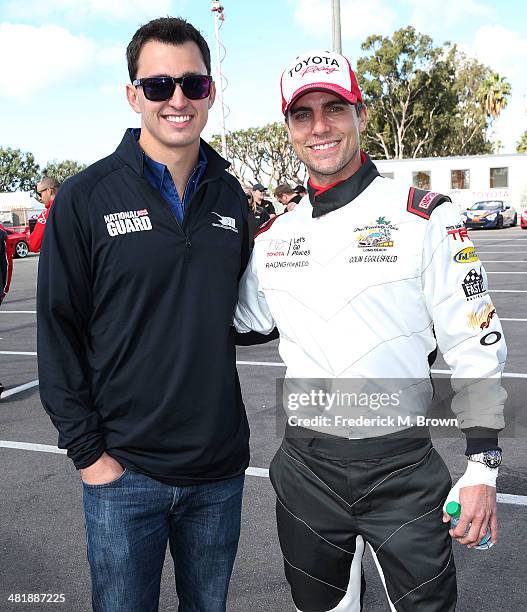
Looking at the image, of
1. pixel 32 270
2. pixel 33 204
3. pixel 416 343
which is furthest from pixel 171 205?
pixel 33 204

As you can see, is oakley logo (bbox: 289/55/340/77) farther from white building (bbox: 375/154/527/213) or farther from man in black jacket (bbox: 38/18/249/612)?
white building (bbox: 375/154/527/213)

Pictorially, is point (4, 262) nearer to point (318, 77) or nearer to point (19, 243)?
point (318, 77)

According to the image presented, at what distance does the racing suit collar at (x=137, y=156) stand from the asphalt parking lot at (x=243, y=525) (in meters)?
1.99

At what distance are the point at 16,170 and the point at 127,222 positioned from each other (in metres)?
69.9

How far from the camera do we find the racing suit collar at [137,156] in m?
2.16

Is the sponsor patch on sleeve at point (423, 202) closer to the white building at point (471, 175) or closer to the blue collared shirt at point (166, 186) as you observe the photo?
the blue collared shirt at point (166, 186)

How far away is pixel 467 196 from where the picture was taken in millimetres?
32594

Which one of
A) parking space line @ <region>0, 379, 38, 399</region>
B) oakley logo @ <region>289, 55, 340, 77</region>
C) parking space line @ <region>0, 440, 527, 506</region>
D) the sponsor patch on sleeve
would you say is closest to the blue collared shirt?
oakley logo @ <region>289, 55, 340, 77</region>

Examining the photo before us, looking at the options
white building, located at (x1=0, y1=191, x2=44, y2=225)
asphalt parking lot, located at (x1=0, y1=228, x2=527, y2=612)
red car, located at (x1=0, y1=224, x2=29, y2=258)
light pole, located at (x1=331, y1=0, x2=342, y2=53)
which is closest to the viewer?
asphalt parking lot, located at (x1=0, y1=228, x2=527, y2=612)

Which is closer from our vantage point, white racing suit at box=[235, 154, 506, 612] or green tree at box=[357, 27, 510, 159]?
white racing suit at box=[235, 154, 506, 612]

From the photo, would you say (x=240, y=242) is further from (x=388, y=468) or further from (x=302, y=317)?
(x=388, y=468)

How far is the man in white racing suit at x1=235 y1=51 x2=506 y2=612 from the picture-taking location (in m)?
2.00

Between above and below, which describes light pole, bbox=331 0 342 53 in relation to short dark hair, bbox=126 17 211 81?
above

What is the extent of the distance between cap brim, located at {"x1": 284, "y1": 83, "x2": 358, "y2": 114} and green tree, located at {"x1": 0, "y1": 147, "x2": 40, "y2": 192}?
68.9 metres
